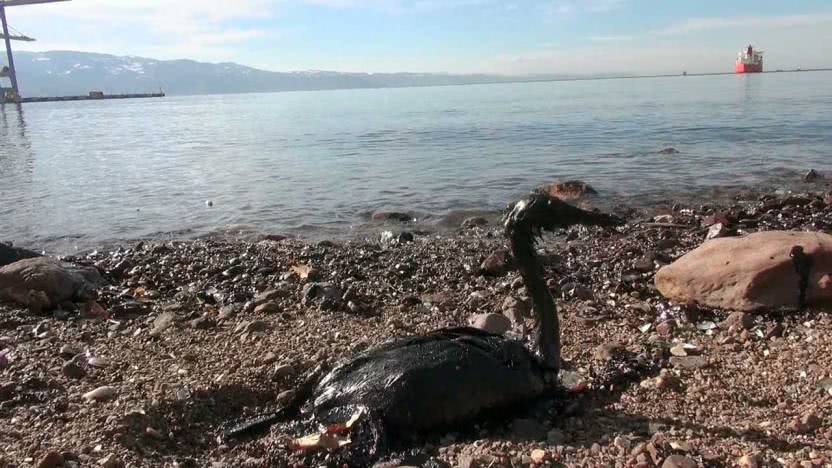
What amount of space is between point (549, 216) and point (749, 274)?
9.39ft

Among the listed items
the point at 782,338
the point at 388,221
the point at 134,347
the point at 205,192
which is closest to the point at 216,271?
the point at 134,347

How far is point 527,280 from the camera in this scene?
15.5 ft

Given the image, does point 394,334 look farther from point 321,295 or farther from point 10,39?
point 10,39

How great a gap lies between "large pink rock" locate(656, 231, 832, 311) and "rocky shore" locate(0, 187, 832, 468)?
84 mm

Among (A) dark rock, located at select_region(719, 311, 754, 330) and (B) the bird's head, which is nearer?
(B) the bird's head

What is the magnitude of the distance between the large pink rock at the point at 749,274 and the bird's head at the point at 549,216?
2.43m

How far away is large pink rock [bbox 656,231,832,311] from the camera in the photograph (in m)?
5.80

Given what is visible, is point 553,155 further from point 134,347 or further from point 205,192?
point 134,347

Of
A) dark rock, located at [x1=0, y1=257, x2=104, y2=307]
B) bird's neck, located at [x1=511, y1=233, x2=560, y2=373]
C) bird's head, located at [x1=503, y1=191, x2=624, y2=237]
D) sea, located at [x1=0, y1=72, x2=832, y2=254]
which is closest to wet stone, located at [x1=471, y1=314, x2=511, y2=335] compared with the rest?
bird's neck, located at [x1=511, y1=233, x2=560, y2=373]

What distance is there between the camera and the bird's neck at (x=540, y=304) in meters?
4.54

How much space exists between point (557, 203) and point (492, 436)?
5.34 feet

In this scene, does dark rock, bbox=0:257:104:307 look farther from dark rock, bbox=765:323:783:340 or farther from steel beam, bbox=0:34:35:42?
steel beam, bbox=0:34:35:42

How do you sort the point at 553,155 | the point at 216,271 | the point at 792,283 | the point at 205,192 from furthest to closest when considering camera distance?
1. the point at 553,155
2. the point at 205,192
3. the point at 216,271
4. the point at 792,283

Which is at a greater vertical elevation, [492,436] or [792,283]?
[792,283]
